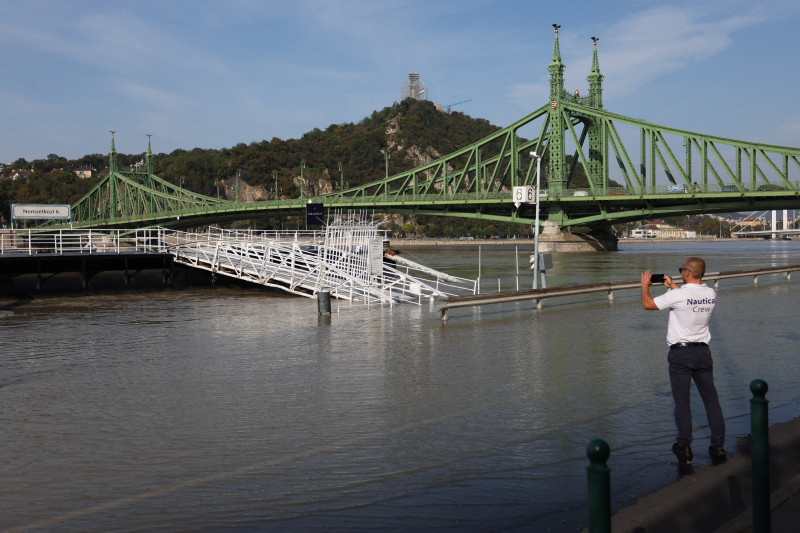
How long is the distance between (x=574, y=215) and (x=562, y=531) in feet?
287

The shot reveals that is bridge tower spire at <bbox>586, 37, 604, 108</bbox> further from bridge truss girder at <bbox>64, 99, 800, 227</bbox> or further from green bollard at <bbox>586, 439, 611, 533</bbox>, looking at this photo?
green bollard at <bbox>586, 439, 611, 533</bbox>

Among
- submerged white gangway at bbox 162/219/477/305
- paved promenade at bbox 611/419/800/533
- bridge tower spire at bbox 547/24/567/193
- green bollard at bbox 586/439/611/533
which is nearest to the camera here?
green bollard at bbox 586/439/611/533

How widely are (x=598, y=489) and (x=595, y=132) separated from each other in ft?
331

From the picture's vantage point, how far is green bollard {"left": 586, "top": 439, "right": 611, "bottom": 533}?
357 cm

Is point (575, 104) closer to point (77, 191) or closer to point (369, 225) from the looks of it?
point (369, 225)

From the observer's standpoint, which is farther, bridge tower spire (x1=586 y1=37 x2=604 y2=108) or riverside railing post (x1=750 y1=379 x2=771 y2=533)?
bridge tower spire (x1=586 y1=37 x2=604 y2=108)

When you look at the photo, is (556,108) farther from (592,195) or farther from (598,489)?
(598,489)

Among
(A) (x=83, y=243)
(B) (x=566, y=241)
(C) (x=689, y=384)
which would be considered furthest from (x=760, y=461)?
(B) (x=566, y=241)

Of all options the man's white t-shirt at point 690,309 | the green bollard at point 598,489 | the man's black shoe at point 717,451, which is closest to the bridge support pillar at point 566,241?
the man's black shoe at point 717,451

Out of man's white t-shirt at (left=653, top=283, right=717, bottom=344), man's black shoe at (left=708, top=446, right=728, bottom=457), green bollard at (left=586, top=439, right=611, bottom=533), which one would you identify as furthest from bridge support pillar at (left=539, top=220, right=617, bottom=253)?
green bollard at (left=586, top=439, right=611, bottom=533)

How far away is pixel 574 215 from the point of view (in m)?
90.7

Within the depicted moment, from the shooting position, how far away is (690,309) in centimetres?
711

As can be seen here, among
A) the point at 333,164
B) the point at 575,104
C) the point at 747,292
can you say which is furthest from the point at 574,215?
the point at 333,164

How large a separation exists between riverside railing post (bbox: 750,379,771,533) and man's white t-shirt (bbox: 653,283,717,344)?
7.16 ft
